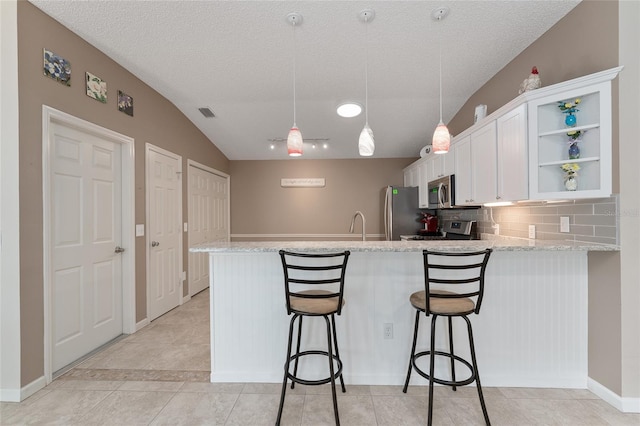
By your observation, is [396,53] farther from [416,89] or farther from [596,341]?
[596,341]

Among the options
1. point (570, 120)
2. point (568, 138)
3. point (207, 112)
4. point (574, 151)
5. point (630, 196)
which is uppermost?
point (207, 112)

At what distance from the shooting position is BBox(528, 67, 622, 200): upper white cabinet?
178 cm

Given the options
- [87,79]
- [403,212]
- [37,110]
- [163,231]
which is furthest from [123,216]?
[403,212]

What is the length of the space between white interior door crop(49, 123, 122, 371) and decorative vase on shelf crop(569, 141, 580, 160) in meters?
3.82

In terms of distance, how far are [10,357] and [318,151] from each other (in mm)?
4439

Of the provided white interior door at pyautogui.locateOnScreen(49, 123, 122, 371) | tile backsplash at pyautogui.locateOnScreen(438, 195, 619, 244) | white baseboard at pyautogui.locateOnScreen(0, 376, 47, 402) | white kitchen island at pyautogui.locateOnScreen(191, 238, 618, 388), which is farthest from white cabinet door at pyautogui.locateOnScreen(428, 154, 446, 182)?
white baseboard at pyautogui.locateOnScreen(0, 376, 47, 402)

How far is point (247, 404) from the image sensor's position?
6.13ft

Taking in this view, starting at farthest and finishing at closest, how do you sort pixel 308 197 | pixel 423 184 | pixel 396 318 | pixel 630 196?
pixel 308 197, pixel 423 184, pixel 396 318, pixel 630 196

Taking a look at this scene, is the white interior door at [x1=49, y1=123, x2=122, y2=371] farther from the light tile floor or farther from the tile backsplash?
the tile backsplash

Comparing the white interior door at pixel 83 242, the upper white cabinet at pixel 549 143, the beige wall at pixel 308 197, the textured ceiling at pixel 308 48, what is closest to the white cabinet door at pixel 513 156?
the upper white cabinet at pixel 549 143

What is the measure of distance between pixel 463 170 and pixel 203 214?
3.81m

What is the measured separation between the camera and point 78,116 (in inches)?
92.5

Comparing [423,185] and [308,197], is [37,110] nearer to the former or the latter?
[308,197]

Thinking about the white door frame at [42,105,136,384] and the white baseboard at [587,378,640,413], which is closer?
the white baseboard at [587,378,640,413]
